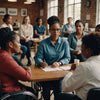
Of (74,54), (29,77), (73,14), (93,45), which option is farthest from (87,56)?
(73,14)

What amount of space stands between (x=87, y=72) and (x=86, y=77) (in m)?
0.04

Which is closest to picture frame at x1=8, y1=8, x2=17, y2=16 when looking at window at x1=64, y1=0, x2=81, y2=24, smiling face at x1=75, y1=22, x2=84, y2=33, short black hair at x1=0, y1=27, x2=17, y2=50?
window at x1=64, y1=0, x2=81, y2=24

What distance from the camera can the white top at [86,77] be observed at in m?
1.42

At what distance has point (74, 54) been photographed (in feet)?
11.1

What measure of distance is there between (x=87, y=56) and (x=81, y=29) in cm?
203

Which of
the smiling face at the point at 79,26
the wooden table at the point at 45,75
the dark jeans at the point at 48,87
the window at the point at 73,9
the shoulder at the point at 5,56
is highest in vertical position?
the window at the point at 73,9

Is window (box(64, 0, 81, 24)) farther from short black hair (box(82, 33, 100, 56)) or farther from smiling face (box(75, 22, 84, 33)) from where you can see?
short black hair (box(82, 33, 100, 56))

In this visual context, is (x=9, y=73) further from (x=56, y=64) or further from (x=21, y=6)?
(x=21, y=6)

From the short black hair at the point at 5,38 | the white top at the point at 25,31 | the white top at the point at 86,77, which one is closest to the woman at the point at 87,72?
the white top at the point at 86,77

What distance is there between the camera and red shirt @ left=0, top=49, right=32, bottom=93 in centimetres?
167

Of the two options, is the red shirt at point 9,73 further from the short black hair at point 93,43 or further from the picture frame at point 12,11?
the picture frame at point 12,11

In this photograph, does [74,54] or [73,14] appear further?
[73,14]

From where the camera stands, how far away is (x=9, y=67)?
167 cm

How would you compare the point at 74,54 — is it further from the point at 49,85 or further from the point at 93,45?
the point at 93,45
